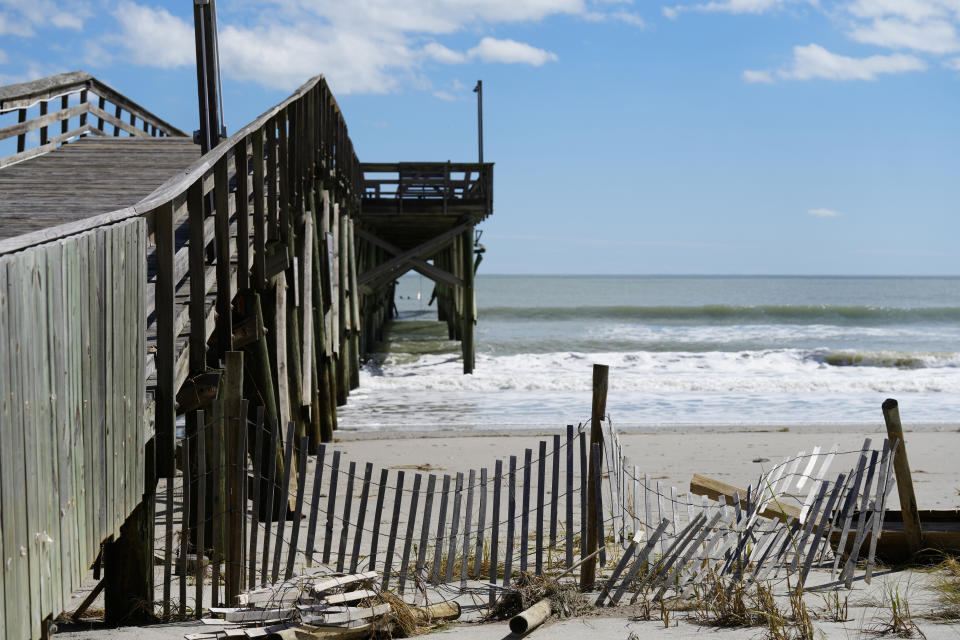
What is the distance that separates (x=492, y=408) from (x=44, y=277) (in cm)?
1345

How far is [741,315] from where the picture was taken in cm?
5309

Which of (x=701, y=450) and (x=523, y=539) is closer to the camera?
(x=523, y=539)

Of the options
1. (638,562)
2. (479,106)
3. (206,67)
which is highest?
(479,106)

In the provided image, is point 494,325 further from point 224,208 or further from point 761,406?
point 224,208

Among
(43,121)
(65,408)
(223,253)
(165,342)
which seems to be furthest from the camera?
(43,121)

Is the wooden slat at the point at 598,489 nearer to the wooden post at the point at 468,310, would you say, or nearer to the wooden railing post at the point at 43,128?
the wooden railing post at the point at 43,128

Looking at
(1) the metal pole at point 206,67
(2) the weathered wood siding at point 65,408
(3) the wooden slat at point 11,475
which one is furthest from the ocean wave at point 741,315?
(3) the wooden slat at point 11,475

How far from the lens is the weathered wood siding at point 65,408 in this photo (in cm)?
284

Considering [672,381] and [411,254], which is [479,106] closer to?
[411,254]

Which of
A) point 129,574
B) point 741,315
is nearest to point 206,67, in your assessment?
point 129,574

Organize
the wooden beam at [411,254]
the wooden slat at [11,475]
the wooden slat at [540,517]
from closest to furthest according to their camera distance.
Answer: the wooden slat at [11,475], the wooden slat at [540,517], the wooden beam at [411,254]

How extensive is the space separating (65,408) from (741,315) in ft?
172

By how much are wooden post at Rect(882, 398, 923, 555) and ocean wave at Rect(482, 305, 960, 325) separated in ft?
142

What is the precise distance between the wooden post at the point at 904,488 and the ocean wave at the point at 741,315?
43.2m
